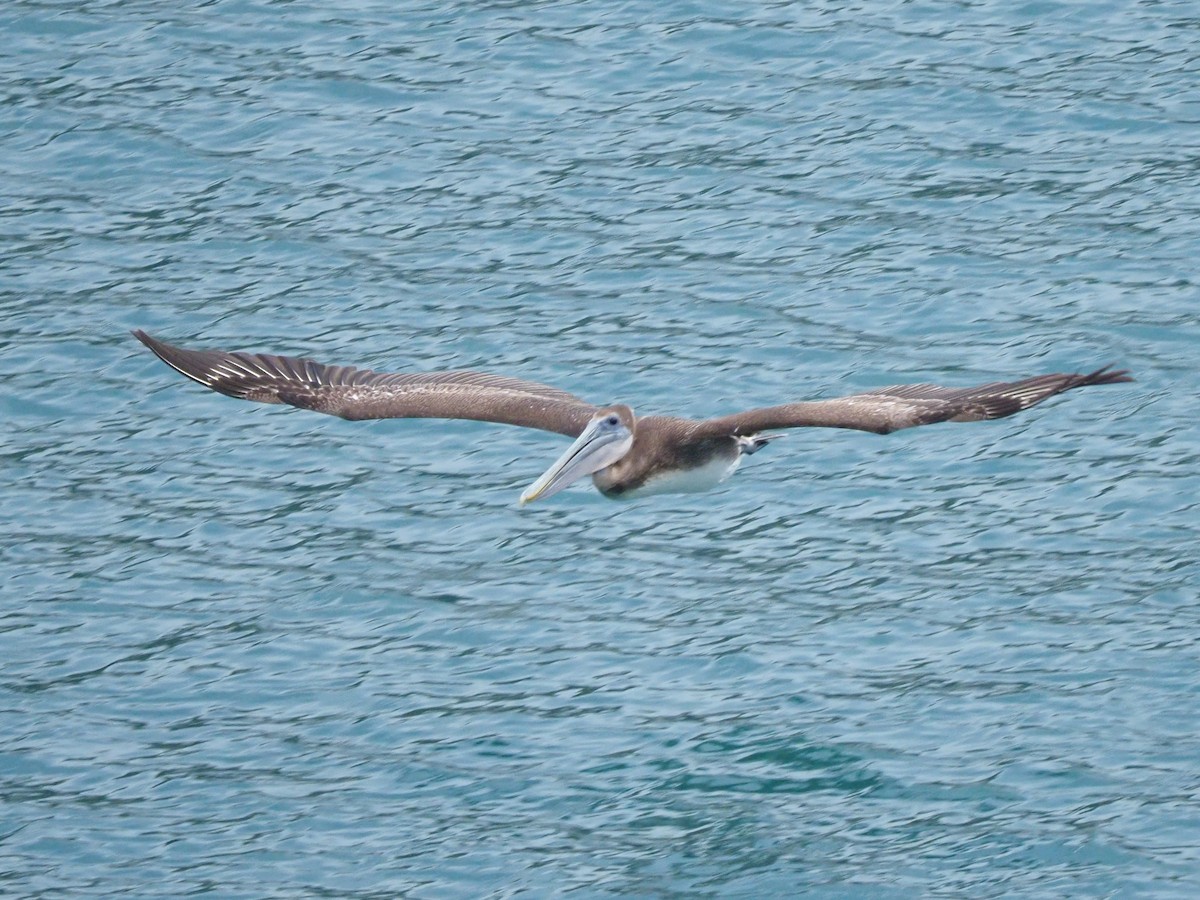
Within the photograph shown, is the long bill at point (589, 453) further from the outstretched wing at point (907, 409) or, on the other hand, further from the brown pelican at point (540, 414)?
the outstretched wing at point (907, 409)

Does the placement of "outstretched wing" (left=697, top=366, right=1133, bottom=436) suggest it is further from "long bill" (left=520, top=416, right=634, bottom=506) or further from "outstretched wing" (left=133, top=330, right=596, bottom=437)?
"outstretched wing" (left=133, top=330, right=596, bottom=437)

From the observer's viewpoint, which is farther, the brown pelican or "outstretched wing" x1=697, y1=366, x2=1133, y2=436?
the brown pelican

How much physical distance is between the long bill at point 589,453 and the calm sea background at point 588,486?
1.20 metres

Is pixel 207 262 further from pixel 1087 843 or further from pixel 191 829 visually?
pixel 1087 843

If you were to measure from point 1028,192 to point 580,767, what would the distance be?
7.64 m

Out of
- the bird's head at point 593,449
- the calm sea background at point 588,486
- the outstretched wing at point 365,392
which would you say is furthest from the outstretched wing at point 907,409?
the calm sea background at point 588,486

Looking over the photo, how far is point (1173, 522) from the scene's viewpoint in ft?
44.8

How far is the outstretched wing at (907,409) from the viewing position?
36.0ft

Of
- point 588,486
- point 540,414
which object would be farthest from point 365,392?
point 588,486

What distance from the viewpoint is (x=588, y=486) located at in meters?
15.0

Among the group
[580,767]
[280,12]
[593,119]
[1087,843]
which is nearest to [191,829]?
[580,767]

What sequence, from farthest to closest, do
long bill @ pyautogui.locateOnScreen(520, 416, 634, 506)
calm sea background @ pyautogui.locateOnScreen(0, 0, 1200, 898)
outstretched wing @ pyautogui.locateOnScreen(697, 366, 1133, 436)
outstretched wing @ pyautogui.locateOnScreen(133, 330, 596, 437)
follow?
1. outstretched wing @ pyautogui.locateOnScreen(133, 330, 596, 437)
2. long bill @ pyautogui.locateOnScreen(520, 416, 634, 506)
3. calm sea background @ pyautogui.locateOnScreen(0, 0, 1200, 898)
4. outstretched wing @ pyautogui.locateOnScreen(697, 366, 1133, 436)

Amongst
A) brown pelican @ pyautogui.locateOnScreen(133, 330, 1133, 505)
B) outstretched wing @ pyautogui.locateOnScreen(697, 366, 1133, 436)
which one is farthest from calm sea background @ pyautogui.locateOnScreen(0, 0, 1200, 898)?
outstretched wing @ pyautogui.locateOnScreen(697, 366, 1133, 436)

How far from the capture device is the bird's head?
12312 mm
